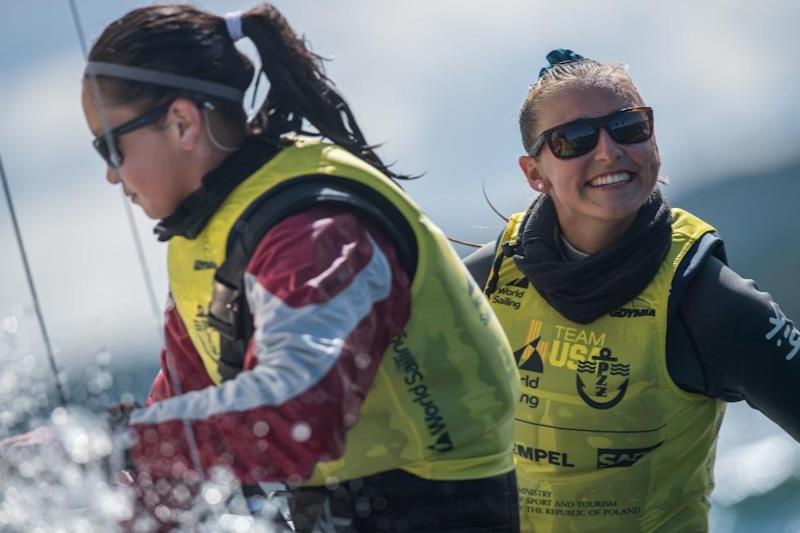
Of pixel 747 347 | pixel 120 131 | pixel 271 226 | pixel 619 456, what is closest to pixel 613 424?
pixel 619 456

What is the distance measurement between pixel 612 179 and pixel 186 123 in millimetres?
1491

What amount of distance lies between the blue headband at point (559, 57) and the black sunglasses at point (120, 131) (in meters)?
1.73

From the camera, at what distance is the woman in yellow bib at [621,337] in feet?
10.9

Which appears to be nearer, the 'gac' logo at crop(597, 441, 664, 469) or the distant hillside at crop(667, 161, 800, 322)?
the 'gac' logo at crop(597, 441, 664, 469)

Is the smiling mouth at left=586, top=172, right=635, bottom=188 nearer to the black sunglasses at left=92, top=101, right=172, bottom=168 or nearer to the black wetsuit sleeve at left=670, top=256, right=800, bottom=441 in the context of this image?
the black wetsuit sleeve at left=670, top=256, right=800, bottom=441

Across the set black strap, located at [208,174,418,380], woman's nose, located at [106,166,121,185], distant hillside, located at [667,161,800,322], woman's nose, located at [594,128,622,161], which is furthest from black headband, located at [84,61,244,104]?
distant hillside, located at [667,161,800,322]

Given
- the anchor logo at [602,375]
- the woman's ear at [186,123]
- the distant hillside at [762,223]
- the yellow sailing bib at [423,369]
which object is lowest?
the distant hillside at [762,223]

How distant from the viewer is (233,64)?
2.56m

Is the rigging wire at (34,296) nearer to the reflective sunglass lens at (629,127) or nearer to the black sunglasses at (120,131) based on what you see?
the black sunglasses at (120,131)

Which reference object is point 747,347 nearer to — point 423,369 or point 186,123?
point 423,369

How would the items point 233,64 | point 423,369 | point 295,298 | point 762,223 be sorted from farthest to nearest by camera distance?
point 762,223 → point 233,64 → point 423,369 → point 295,298

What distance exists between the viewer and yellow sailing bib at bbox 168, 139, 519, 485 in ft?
7.85

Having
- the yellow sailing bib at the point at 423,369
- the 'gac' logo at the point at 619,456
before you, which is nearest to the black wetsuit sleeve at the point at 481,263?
the 'gac' logo at the point at 619,456

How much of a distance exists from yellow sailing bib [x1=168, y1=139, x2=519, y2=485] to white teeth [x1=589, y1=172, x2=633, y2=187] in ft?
3.66
